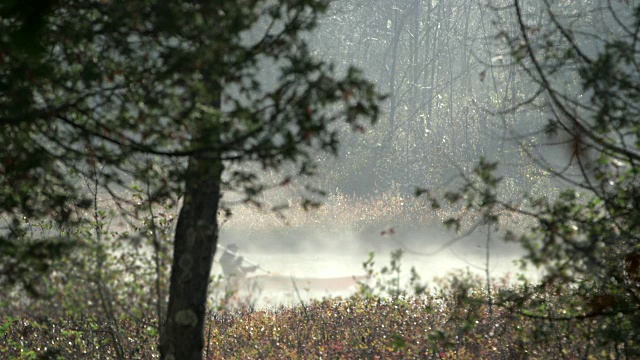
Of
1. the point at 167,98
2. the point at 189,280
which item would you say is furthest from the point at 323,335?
the point at 167,98

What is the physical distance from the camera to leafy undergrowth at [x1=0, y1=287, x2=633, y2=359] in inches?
309

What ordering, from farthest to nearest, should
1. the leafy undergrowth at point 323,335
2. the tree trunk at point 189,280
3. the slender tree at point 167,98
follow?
1. the leafy undergrowth at point 323,335
2. the tree trunk at point 189,280
3. the slender tree at point 167,98

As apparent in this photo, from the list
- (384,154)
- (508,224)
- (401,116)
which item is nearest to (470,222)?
(508,224)

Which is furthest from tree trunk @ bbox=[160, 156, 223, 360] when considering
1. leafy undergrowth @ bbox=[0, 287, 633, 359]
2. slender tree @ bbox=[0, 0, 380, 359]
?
leafy undergrowth @ bbox=[0, 287, 633, 359]

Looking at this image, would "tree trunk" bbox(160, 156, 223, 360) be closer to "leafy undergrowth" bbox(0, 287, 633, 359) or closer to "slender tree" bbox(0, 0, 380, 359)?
"slender tree" bbox(0, 0, 380, 359)

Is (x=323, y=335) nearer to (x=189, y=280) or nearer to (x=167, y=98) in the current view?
(x=189, y=280)

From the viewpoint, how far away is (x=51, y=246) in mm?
4551

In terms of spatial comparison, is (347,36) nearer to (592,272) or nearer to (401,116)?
(401,116)

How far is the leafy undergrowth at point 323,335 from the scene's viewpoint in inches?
309

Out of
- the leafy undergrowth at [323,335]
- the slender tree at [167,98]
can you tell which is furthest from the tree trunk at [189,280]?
the leafy undergrowth at [323,335]

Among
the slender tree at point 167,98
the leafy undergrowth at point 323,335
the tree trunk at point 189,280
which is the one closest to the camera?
the slender tree at point 167,98

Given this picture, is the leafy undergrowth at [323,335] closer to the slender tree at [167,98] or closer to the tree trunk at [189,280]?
the tree trunk at [189,280]

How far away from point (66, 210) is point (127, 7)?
5.31ft

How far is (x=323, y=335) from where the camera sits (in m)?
10.3
